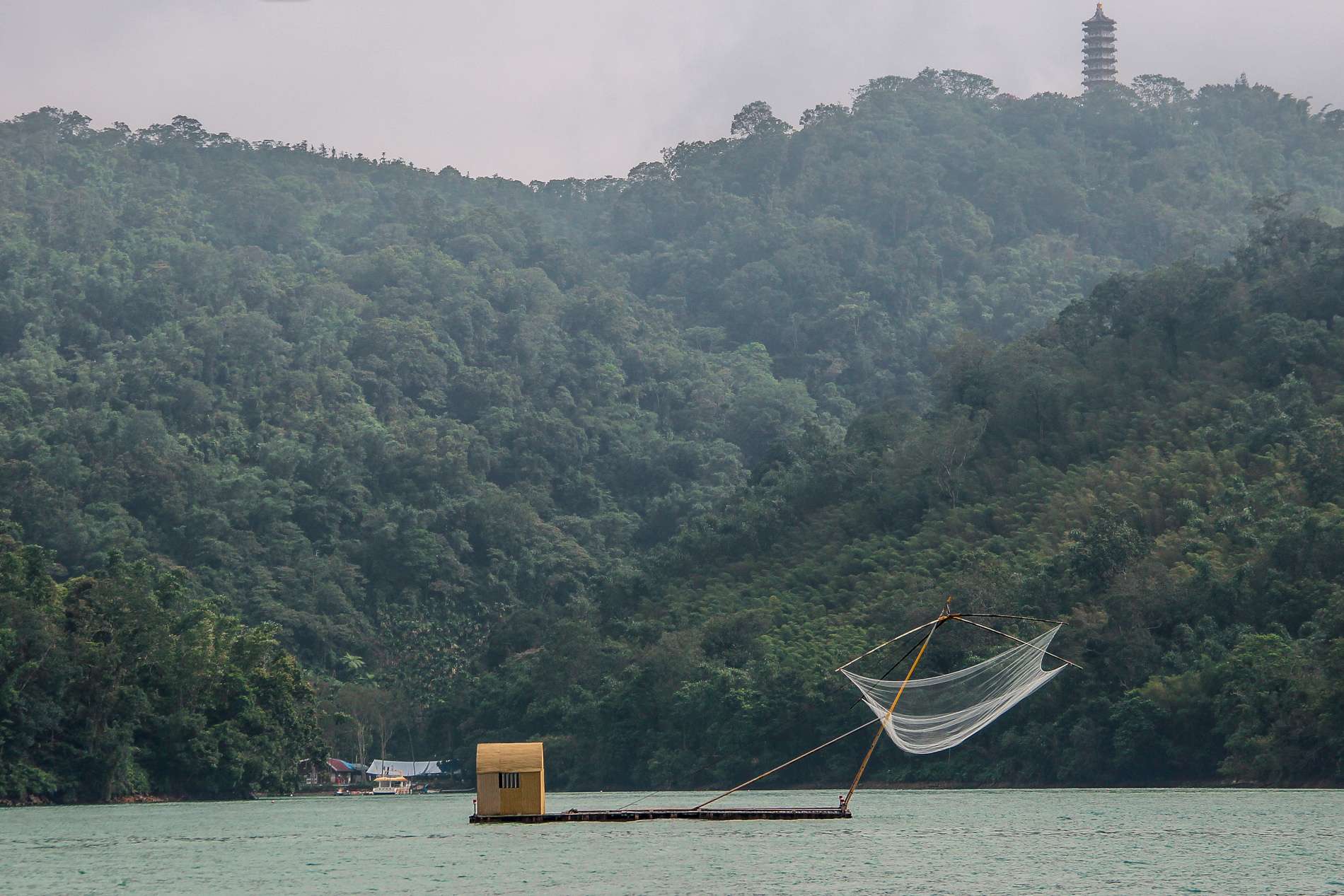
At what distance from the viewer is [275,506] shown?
83438 millimetres

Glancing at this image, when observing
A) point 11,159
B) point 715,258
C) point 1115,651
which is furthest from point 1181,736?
point 11,159

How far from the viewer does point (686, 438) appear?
4129 inches

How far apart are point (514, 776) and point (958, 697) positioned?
990 cm

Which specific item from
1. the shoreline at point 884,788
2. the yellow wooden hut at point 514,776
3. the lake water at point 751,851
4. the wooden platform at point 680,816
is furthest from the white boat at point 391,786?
the wooden platform at point 680,816

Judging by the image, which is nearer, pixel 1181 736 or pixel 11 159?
pixel 1181 736

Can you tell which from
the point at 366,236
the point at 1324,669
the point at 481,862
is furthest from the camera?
the point at 366,236

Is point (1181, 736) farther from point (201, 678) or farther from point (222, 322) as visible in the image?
point (222, 322)

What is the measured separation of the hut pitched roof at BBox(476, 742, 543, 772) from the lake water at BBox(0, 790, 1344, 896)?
4.04 feet

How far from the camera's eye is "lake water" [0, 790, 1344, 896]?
82.3 ft

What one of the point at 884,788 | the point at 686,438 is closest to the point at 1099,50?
the point at 686,438

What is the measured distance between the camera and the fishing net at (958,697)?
29.0 metres

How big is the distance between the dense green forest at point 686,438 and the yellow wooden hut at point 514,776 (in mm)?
19427

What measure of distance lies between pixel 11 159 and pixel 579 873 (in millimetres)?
103764

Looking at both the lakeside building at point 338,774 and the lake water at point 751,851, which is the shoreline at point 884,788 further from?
the lakeside building at point 338,774
